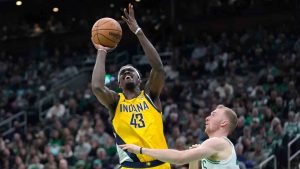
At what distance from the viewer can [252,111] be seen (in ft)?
57.8

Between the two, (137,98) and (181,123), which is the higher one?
(137,98)

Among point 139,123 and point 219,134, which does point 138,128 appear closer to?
point 139,123

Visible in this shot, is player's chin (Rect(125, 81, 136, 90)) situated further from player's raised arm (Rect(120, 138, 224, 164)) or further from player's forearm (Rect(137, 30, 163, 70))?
player's raised arm (Rect(120, 138, 224, 164))

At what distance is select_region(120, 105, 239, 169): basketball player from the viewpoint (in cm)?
720

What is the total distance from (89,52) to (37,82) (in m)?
2.41

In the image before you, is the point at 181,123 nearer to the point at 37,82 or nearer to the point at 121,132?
the point at 37,82

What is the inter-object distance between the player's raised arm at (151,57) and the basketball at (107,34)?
312mm

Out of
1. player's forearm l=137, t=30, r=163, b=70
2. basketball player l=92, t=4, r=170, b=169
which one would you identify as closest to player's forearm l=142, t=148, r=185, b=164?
basketball player l=92, t=4, r=170, b=169

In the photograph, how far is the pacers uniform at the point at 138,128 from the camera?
8336 mm

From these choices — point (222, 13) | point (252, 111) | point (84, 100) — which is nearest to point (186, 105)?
point (252, 111)

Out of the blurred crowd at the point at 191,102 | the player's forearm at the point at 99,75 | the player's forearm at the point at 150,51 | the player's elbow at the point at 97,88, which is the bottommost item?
the blurred crowd at the point at 191,102

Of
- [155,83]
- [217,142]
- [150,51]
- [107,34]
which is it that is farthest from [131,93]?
[217,142]

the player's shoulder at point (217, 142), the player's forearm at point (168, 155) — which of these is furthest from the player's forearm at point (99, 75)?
the player's shoulder at point (217, 142)

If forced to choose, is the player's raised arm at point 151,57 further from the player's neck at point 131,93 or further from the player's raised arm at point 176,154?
the player's raised arm at point 176,154
